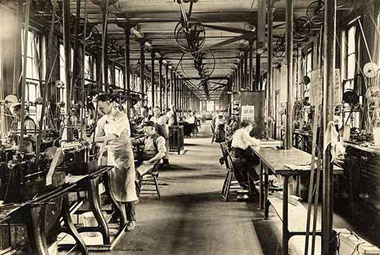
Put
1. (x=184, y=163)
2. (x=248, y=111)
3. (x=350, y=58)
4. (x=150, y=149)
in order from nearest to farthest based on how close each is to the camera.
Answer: (x=150, y=149) → (x=248, y=111) → (x=350, y=58) → (x=184, y=163)

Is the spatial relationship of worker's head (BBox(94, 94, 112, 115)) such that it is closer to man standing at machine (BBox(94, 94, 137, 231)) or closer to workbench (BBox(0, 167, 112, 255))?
man standing at machine (BBox(94, 94, 137, 231))

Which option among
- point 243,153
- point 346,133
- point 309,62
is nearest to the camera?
point 346,133

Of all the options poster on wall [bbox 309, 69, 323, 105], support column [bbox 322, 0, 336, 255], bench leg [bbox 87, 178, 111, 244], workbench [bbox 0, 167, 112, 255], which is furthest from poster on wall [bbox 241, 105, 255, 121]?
support column [bbox 322, 0, 336, 255]

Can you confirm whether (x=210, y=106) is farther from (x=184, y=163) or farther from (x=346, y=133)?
(x=346, y=133)

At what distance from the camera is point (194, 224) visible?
5.26 metres

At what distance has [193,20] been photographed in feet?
30.3

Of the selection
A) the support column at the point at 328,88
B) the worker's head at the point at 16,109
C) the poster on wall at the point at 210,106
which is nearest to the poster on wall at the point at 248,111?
the worker's head at the point at 16,109

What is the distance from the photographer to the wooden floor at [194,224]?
4340 millimetres

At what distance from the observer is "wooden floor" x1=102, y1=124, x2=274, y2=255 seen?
434 centimetres

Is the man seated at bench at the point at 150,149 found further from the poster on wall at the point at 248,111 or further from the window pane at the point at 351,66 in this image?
the window pane at the point at 351,66

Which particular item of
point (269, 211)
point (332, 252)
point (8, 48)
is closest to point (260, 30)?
point (269, 211)

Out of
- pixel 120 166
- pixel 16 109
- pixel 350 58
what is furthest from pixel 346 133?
pixel 16 109

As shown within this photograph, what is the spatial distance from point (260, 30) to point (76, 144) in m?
5.31

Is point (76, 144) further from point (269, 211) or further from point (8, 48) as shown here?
point (8, 48)
